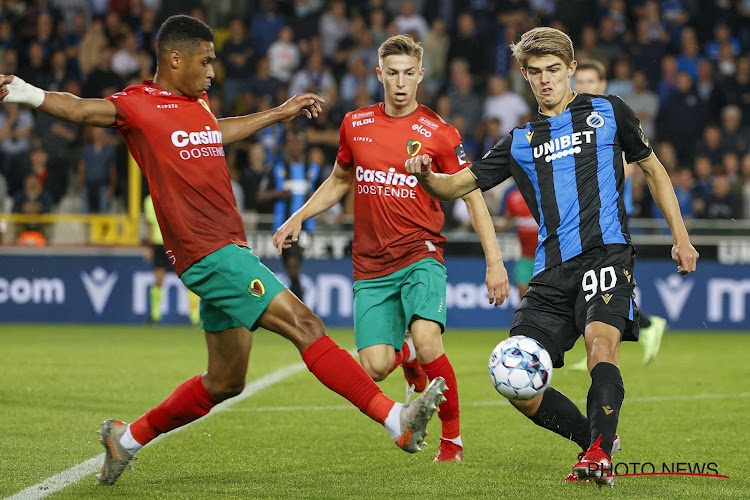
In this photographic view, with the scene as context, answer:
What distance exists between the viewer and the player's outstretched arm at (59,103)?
4.70 m

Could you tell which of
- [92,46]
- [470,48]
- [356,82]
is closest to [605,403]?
[356,82]

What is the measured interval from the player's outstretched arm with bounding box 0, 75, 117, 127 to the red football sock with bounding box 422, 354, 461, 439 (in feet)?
7.10

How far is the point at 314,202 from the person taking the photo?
662 cm

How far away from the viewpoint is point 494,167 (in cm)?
549

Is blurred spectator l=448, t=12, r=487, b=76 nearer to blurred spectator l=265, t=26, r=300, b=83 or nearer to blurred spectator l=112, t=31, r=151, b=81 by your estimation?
blurred spectator l=265, t=26, r=300, b=83

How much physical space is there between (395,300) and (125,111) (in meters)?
2.09

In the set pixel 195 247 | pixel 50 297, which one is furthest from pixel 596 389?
pixel 50 297

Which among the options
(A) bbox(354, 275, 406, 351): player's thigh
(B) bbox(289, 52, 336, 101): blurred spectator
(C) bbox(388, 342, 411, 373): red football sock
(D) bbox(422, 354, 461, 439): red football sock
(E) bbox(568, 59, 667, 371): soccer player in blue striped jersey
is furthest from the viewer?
(B) bbox(289, 52, 336, 101): blurred spectator

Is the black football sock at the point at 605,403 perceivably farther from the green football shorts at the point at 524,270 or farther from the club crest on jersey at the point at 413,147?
the green football shorts at the point at 524,270

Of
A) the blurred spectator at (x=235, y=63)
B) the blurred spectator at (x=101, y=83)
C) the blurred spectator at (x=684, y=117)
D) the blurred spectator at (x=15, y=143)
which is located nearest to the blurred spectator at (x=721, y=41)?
the blurred spectator at (x=684, y=117)

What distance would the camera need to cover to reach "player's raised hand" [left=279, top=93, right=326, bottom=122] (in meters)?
5.60

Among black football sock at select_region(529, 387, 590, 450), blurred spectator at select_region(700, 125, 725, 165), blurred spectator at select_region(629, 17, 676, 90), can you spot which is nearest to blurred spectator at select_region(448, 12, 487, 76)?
blurred spectator at select_region(629, 17, 676, 90)

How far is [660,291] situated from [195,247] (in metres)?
10.7

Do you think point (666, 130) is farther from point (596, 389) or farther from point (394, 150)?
point (596, 389)
